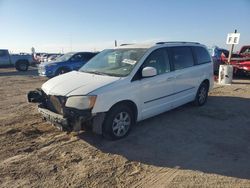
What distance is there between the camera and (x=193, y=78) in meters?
7.07

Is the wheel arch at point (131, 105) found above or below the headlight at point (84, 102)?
below

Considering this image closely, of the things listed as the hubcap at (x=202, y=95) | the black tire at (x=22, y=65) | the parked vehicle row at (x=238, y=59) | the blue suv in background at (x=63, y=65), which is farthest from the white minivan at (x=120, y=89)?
the black tire at (x=22, y=65)

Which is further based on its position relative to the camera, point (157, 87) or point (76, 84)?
point (157, 87)

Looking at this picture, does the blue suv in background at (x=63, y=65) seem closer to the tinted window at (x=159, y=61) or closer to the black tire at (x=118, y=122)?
the tinted window at (x=159, y=61)

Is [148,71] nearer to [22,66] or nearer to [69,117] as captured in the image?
[69,117]

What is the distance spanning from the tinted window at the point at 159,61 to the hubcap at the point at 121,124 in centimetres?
115

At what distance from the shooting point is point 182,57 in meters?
6.74

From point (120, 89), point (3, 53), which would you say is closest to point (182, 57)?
point (120, 89)

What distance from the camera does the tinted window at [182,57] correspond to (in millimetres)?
6404

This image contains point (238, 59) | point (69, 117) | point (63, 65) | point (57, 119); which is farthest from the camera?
point (63, 65)

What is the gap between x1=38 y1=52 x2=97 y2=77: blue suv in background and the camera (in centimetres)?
1491

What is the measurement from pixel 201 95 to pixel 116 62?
311 centimetres

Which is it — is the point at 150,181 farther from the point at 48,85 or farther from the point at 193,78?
the point at 193,78

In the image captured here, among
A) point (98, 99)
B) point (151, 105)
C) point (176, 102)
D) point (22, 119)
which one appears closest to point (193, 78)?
point (176, 102)
